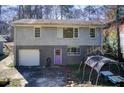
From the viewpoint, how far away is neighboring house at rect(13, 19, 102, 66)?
35.8ft

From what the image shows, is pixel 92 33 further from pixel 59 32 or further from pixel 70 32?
pixel 59 32

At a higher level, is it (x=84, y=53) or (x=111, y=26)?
(x=111, y=26)

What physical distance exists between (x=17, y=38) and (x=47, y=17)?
52.1 inches

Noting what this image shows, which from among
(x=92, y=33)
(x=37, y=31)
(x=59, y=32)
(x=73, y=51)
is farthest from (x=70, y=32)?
(x=37, y=31)

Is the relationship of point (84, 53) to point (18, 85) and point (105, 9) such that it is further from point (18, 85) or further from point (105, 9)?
point (18, 85)

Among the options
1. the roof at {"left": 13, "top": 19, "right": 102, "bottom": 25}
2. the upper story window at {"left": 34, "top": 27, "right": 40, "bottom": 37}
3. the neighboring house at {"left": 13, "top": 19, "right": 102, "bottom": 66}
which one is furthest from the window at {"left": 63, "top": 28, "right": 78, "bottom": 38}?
the upper story window at {"left": 34, "top": 27, "right": 40, "bottom": 37}

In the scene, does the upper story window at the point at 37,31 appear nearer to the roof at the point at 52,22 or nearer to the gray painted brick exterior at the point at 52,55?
the roof at the point at 52,22

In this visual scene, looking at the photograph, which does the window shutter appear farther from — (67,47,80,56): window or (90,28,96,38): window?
(90,28,96,38): window

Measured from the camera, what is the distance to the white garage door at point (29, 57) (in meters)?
10.9

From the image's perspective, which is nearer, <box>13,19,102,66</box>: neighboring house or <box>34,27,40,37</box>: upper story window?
<box>13,19,102,66</box>: neighboring house

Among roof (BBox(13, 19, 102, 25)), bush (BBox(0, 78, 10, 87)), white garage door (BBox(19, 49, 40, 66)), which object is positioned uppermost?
roof (BBox(13, 19, 102, 25))

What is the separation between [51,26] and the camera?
37.2ft
